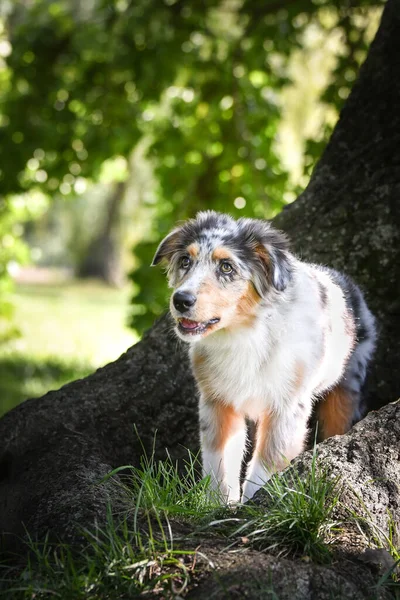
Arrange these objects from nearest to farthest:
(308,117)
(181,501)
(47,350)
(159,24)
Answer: (181,501) → (159,24) → (308,117) → (47,350)

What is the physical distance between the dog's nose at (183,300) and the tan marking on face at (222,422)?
2.60 ft

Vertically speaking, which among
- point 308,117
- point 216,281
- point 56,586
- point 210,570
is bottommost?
point 210,570

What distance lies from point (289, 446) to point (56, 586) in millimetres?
1639

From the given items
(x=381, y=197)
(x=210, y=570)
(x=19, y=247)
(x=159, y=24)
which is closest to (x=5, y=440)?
(x=210, y=570)

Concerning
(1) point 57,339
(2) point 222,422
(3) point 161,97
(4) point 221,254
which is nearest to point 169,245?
(4) point 221,254

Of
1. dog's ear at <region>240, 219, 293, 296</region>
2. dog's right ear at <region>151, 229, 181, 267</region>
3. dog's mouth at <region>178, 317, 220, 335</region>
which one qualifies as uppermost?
dog's right ear at <region>151, 229, 181, 267</region>

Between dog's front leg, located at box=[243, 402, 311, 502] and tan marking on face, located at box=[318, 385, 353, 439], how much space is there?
0.70 m

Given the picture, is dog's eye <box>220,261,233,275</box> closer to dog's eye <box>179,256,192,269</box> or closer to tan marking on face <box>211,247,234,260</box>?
tan marking on face <box>211,247,234,260</box>

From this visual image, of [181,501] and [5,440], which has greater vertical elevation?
[5,440]

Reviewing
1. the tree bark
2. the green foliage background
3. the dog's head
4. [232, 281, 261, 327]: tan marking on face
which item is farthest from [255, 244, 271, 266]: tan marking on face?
the green foliage background

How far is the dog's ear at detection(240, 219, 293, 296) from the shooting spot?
13.9 ft

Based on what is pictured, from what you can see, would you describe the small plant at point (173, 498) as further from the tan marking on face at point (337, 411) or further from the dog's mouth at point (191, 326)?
the tan marking on face at point (337, 411)

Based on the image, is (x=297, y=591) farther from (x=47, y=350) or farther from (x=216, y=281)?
(x=47, y=350)

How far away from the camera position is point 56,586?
305cm
